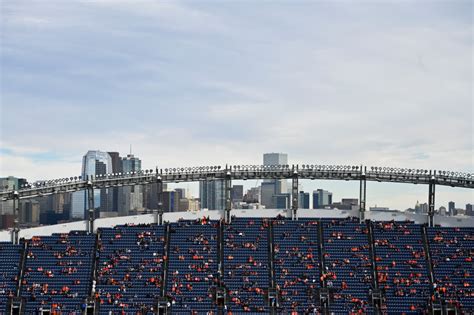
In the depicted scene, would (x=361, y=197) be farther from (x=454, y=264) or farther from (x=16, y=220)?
(x=16, y=220)

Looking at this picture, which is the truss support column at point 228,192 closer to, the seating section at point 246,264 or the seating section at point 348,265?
the seating section at point 246,264

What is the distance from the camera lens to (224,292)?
271 feet

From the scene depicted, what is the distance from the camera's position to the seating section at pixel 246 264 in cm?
8144

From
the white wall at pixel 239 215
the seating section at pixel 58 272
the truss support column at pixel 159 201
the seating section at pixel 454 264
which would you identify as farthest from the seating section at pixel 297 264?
the seating section at pixel 58 272

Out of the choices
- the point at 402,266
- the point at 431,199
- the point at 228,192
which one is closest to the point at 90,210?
the point at 228,192

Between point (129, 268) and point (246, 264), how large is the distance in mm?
13384

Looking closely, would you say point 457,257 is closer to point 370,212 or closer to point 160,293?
point 370,212

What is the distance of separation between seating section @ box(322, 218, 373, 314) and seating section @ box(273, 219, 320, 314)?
1592 millimetres

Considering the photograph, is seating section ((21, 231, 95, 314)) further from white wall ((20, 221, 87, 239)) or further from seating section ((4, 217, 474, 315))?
white wall ((20, 221, 87, 239))

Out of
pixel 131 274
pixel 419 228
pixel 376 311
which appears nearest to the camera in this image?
pixel 376 311

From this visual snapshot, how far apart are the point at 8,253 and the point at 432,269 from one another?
4926 cm

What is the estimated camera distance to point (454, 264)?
3401 inches

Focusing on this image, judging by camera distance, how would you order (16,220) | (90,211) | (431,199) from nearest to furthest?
1. (16,220)
2. (90,211)
3. (431,199)

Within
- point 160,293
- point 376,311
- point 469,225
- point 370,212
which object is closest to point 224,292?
point 160,293
